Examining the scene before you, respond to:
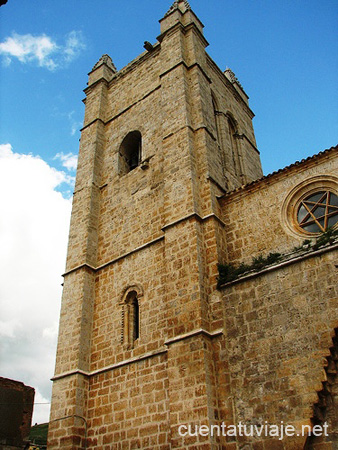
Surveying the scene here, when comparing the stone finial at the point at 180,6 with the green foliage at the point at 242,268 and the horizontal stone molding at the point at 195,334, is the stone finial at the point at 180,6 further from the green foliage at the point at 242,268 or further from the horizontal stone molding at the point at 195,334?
the horizontal stone molding at the point at 195,334

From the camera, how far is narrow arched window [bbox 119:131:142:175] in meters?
13.6

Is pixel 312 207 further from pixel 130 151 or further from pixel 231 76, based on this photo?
pixel 231 76

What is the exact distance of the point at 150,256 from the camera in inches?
408

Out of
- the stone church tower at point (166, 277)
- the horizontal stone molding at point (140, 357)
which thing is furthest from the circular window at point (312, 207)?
the horizontal stone molding at point (140, 357)

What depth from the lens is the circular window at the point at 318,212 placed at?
8.56 m

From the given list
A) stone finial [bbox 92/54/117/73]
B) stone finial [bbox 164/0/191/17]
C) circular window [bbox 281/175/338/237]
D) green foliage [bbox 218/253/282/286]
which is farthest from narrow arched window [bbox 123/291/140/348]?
stone finial [bbox 92/54/117/73]

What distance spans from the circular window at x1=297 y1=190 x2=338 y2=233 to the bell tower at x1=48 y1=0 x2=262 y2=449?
172cm

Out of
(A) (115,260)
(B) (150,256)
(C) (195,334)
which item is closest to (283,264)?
(C) (195,334)

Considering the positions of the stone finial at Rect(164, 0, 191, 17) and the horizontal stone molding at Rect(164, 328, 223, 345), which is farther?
the stone finial at Rect(164, 0, 191, 17)

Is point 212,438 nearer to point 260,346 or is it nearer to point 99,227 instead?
point 260,346

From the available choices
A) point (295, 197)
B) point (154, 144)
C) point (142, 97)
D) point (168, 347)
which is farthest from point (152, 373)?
point (142, 97)

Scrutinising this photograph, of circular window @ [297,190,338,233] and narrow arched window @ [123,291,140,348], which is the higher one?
circular window @ [297,190,338,233]

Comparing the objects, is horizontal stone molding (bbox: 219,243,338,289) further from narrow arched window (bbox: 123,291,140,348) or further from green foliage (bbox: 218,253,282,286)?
narrow arched window (bbox: 123,291,140,348)

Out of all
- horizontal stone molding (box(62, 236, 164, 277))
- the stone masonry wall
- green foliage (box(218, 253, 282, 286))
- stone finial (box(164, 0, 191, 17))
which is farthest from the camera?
stone finial (box(164, 0, 191, 17))
